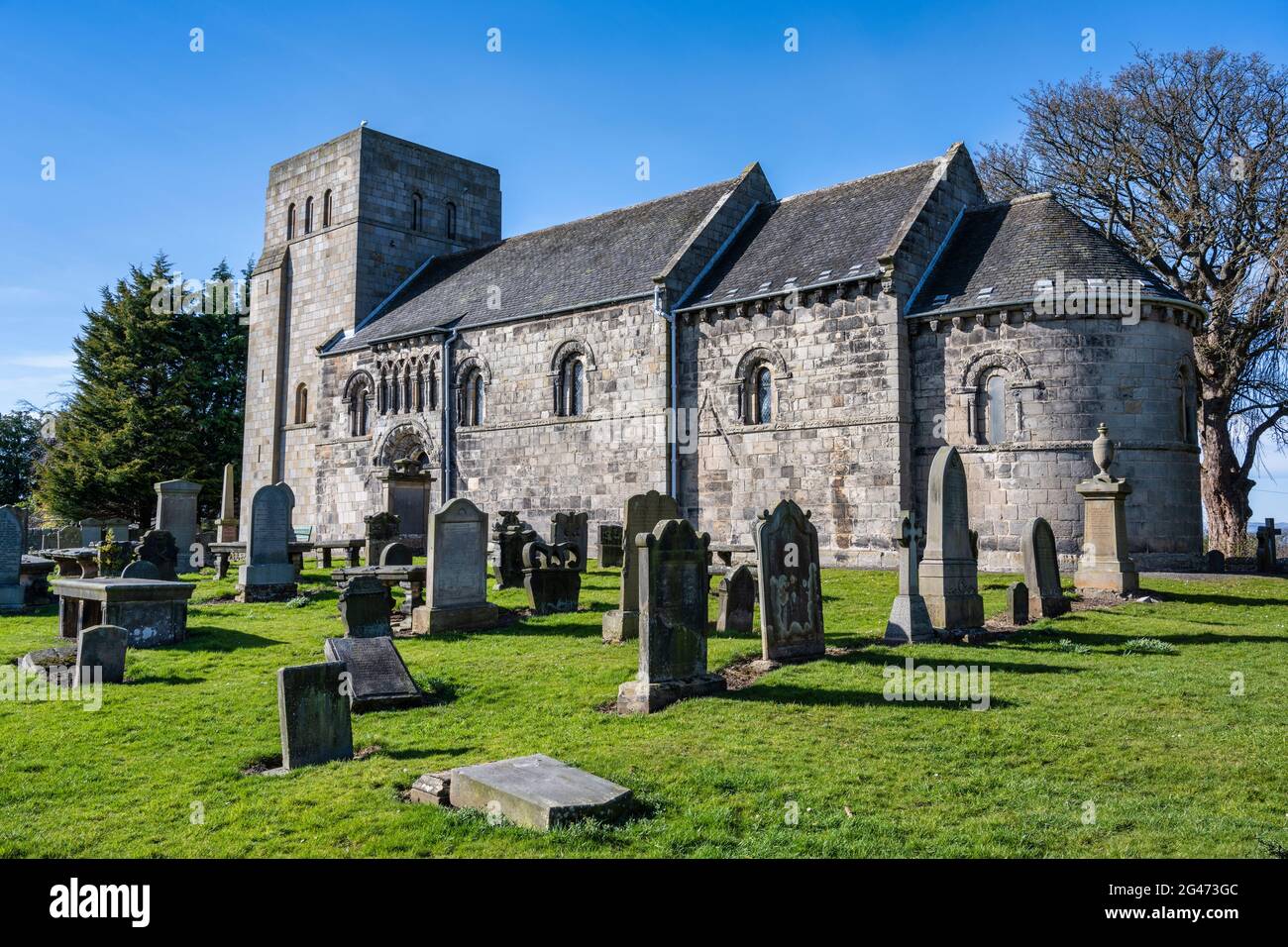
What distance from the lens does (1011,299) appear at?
1995 cm

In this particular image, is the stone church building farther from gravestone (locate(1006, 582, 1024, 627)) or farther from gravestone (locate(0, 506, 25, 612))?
gravestone (locate(0, 506, 25, 612))

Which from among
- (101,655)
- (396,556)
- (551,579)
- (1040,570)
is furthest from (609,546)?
(101,655)

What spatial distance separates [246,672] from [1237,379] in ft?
87.8

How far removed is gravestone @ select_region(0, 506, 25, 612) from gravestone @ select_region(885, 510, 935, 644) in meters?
14.5

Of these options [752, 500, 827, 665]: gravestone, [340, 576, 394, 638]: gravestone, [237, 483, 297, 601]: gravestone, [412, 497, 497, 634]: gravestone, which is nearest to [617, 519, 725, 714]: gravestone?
[752, 500, 827, 665]: gravestone

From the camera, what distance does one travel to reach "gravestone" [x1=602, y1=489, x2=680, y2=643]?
11.9 meters

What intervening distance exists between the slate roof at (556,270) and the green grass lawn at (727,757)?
16.2m

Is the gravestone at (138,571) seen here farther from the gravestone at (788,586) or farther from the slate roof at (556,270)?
the slate roof at (556,270)

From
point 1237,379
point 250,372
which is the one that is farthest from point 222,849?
point 250,372

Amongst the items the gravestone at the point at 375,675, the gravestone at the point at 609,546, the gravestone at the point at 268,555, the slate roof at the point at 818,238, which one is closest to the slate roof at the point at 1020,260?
the slate roof at the point at 818,238

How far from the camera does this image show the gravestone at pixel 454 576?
42.9ft

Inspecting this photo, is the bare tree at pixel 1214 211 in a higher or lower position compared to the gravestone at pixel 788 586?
higher

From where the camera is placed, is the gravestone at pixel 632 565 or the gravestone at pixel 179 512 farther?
the gravestone at pixel 179 512
